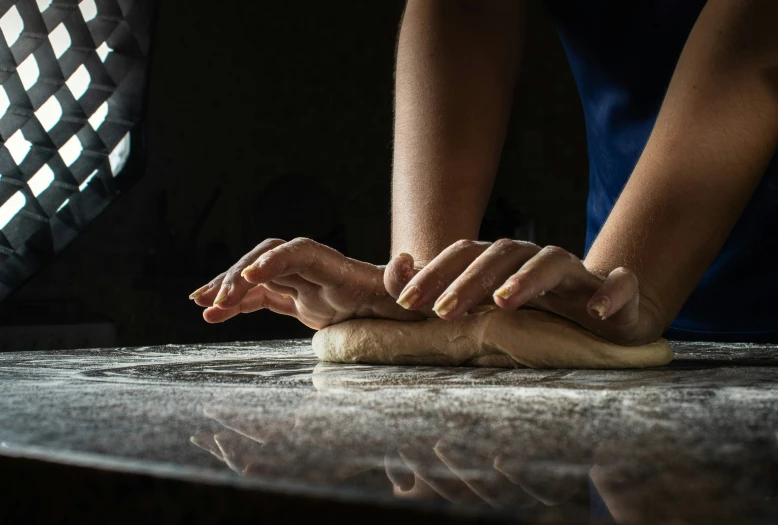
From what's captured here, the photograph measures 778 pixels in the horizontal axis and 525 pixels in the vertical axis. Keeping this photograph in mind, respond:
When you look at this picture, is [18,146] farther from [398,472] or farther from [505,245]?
[398,472]

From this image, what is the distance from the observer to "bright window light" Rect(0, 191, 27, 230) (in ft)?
4.94

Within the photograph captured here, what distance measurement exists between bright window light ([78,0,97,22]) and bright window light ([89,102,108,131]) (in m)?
0.19

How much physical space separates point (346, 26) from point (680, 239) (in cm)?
161

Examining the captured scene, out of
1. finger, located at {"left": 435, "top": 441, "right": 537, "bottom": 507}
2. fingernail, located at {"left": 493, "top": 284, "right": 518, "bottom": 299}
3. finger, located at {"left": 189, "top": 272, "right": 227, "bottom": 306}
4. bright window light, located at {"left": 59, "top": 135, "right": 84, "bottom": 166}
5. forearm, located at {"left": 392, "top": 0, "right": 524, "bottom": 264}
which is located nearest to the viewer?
finger, located at {"left": 435, "top": 441, "right": 537, "bottom": 507}

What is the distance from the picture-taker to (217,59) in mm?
1924

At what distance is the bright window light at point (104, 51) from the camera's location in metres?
1.61

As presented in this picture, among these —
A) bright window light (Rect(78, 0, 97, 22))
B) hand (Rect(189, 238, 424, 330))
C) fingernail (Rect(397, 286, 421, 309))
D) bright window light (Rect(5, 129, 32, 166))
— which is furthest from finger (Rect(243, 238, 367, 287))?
bright window light (Rect(78, 0, 97, 22))

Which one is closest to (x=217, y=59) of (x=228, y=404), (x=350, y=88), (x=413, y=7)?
(x=350, y=88)

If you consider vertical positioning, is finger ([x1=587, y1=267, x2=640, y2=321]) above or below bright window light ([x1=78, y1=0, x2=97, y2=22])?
below

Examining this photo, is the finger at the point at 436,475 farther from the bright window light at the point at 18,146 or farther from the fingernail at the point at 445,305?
the bright window light at the point at 18,146

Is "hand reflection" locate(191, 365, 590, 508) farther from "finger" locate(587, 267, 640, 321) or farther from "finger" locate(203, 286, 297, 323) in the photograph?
"finger" locate(203, 286, 297, 323)

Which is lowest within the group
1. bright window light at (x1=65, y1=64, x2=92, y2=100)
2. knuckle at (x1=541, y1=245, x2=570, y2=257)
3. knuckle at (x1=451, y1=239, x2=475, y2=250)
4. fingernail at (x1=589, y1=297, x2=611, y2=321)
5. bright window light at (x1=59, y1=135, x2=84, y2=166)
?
fingernail at (x1=589, y1=297, x2=611, y2=321)

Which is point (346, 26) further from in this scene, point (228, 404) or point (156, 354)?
point (228, 404)

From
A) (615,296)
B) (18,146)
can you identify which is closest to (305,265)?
(615,296)
